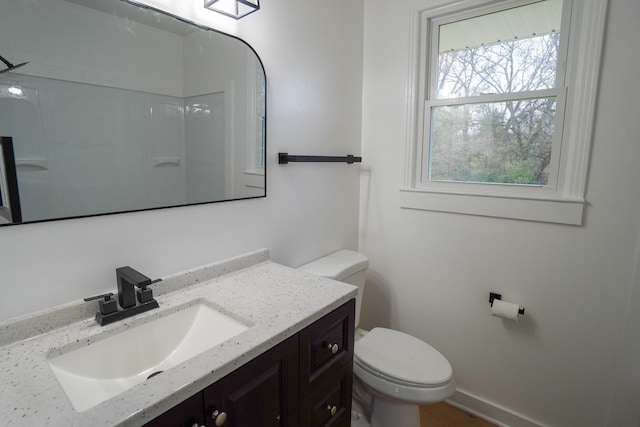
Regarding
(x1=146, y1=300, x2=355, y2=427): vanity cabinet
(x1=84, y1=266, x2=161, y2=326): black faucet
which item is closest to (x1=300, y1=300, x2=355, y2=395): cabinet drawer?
(x1=146, y1=300, x2=355, y2=427): vanity cabinet

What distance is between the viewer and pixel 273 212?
1.47 meters

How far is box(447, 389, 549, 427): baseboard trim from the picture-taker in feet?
5.46

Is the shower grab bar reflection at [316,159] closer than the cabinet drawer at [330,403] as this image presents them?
No

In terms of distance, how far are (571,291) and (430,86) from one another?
1.23 meters

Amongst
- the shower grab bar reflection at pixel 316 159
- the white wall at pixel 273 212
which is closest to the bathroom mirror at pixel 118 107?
the white wall at pixel 273 212

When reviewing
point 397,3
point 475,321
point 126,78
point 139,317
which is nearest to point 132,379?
point 139,317

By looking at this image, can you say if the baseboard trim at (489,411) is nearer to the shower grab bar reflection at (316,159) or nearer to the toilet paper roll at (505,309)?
the toilet paper roll at (505,309)

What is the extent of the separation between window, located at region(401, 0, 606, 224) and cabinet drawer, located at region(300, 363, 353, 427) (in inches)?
41.3

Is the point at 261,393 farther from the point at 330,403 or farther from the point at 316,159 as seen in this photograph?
the point at 316,159

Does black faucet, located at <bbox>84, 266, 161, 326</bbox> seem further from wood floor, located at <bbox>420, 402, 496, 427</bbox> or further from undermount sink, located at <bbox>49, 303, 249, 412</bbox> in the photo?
wood floor, located at <bbox>420, 402, 496, 427</bbox>

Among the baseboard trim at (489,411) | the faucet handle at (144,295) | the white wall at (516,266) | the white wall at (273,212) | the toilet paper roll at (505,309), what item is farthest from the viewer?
the baseboard trim at (489,411)

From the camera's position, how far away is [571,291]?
1.49m

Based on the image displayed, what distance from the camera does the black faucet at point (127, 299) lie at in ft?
2.90

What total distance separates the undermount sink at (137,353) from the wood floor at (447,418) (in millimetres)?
1389
